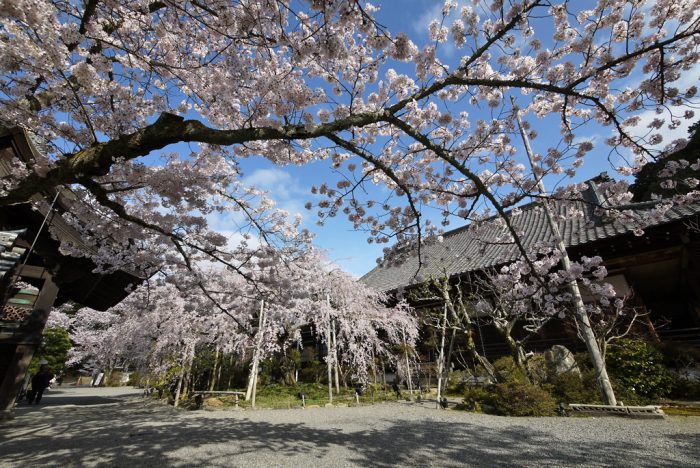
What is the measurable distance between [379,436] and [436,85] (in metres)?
5.60

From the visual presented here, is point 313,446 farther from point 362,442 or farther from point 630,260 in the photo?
point 630,260

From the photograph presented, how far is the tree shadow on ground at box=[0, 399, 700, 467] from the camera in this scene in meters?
4.12

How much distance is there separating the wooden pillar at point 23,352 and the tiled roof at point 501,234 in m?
7.72

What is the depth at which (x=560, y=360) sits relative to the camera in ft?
27.2

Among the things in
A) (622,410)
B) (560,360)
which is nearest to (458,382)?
(560,360)

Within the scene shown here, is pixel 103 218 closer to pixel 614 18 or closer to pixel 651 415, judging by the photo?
pixel 614 18

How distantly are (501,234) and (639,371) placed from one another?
467 cm

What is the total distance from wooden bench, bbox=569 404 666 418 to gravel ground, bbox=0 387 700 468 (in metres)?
0.24

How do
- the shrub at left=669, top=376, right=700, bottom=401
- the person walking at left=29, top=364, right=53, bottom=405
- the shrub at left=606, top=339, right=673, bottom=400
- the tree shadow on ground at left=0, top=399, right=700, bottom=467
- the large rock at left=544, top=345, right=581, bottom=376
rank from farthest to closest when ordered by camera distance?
the person walking at left=29, top=364, right=53, bottom=405 < the large rock at left=544, top=345, right=581, bottom=376 < the shrub at left=606, top=339, right=673, bottom=400 < the shrub at left=669, top=376, right=700, bottom=401 < the tree shadow on ground at left=0, top=399, right=700, bottom=467

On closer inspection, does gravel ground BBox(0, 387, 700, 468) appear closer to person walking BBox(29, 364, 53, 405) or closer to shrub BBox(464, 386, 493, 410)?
shrub BBox(464, 386, 493, 410)

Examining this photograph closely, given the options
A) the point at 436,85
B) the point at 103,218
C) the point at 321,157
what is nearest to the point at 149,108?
the point at 103,218

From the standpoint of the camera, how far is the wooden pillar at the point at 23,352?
6.95 m

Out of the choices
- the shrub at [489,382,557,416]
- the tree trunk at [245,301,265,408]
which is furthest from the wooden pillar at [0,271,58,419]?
the shrub at [489,382,557,416]

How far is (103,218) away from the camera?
5.07m
